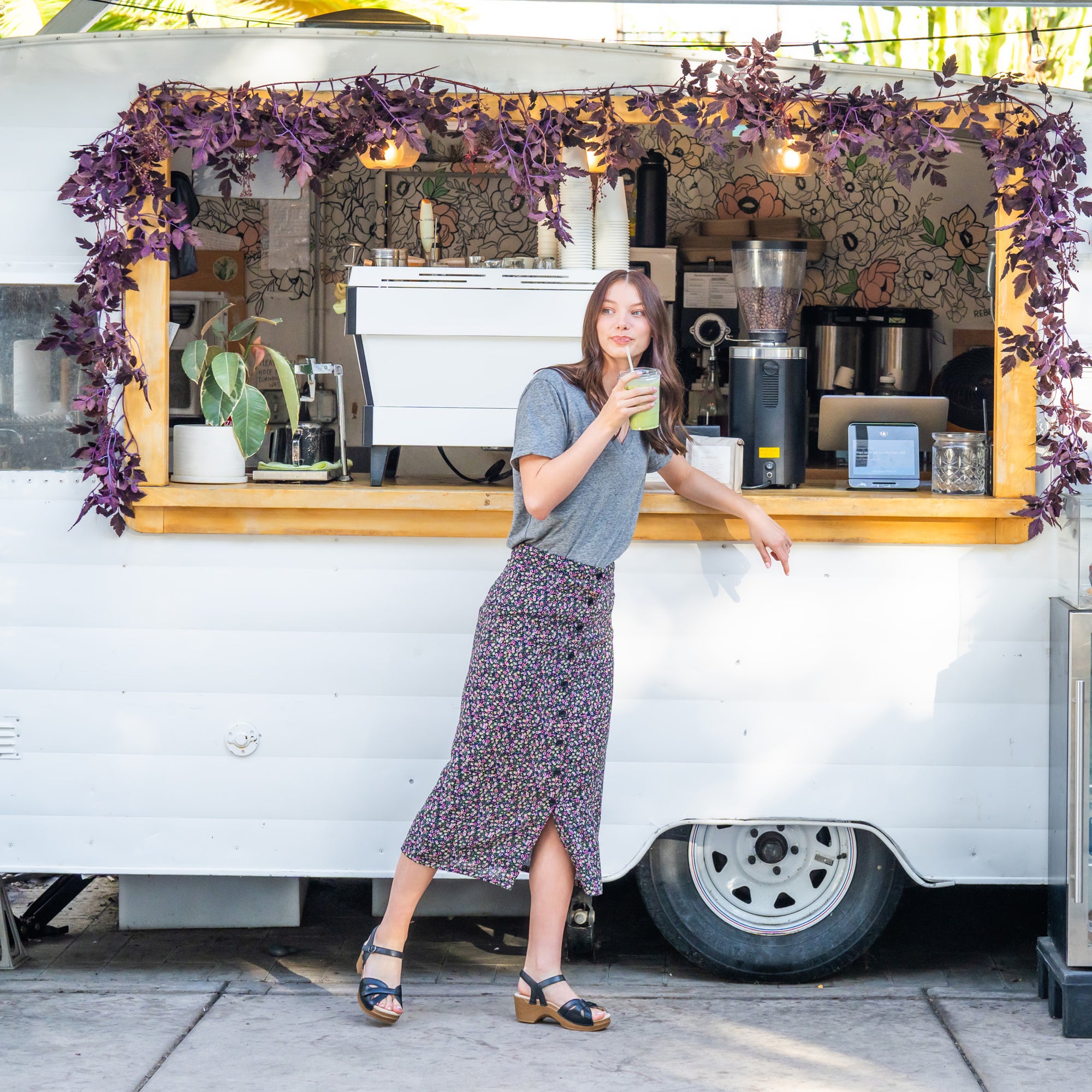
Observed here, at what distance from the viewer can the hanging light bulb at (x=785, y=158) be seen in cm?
356

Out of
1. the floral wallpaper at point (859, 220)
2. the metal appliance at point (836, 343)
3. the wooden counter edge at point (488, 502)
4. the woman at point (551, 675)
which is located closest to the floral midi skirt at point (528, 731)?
the woman at point (551, 675)

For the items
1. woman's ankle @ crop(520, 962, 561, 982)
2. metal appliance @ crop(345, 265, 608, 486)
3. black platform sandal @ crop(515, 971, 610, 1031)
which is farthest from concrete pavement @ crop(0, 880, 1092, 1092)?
metal appliance @ crop(345, 265, 608, 486)

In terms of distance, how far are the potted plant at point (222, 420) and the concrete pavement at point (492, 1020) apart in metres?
1.39

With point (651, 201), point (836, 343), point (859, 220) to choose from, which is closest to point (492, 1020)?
point (651, 201)

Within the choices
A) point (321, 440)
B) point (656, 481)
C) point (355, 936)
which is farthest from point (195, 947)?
point (656, 481)

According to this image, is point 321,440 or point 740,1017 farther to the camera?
point 321,440

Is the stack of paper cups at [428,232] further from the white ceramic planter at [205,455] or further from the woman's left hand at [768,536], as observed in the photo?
the woman's left hand at [768,536]

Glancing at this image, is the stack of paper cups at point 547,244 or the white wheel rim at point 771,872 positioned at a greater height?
the stack of paper cups at point 547,244

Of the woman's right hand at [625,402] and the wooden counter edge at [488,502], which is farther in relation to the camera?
the wooden counter edge at [488,502]

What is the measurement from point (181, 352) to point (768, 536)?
180cm

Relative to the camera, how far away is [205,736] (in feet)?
12.0

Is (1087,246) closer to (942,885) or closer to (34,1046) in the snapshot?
(942,885)

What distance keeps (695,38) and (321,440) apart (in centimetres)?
788

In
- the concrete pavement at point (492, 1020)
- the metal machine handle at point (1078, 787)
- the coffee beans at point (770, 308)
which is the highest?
the coffee beans at point (770, 308)
